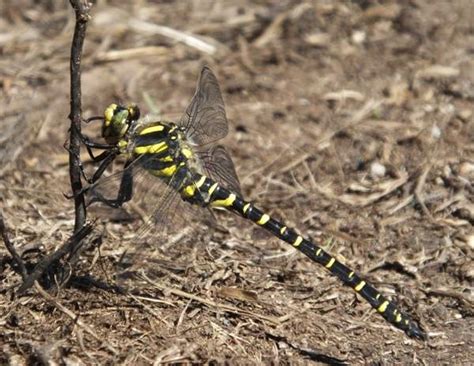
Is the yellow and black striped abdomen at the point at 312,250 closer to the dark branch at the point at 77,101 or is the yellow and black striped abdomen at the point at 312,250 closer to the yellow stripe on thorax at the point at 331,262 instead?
the yellow stripe on thorax at the point at 331,262

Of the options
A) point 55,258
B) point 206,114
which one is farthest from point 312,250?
point 55,258

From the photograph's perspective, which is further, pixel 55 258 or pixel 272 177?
pixel 272 177

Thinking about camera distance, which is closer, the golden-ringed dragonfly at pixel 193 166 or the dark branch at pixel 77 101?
the dark branch at pixel 77 101

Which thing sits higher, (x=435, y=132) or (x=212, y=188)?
(x=212, y=188)

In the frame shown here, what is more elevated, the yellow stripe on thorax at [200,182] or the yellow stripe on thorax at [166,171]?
the yellow stripe on thorax at [166,171]

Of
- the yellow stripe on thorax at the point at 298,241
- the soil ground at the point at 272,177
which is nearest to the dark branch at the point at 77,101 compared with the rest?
the soil ground at the point at 272,177

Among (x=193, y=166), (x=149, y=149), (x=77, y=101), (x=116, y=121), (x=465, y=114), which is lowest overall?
(x=465, y=114)

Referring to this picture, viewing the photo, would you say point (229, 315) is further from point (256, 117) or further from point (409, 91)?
point (409, 91)

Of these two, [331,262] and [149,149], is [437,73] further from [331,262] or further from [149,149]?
[149,149]
